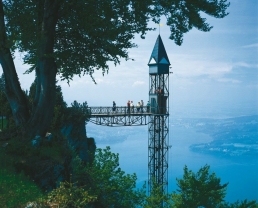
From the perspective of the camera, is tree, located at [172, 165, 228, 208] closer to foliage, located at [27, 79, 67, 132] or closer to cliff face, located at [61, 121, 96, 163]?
cliff face, located at [61, 121, 96, 163]

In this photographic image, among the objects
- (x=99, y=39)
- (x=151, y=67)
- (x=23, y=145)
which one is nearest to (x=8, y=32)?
(x=99, y=39)

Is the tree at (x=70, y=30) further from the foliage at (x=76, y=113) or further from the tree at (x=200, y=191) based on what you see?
the tree at (x=200, y=191)

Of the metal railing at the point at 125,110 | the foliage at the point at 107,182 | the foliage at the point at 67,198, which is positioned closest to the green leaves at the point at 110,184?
the foliage at the point at 107,182

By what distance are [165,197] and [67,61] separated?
9808mm

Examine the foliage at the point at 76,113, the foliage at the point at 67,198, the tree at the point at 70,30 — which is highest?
the tree at the point at 70,30

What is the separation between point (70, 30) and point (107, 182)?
8458mm

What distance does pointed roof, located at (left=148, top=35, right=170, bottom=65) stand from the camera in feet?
92.0

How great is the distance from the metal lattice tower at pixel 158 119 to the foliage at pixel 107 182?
9942 mm

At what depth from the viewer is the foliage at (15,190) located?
7.53 meters

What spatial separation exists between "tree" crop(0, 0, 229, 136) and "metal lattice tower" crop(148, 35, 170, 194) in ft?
43.4

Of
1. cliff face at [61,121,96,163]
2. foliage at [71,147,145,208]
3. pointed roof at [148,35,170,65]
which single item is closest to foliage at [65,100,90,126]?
cliff face at [61,121,96,163]

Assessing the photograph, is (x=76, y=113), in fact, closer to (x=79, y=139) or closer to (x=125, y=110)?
(x=79, y=139)

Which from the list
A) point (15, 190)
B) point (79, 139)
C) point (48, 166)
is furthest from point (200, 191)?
point (79, 139)

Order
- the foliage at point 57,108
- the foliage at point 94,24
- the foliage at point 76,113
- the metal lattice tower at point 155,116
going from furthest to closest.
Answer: the metal lattice tower at point 155,116, the foliage at point 76,113, the foliage at point 57,108, the foliage at point 94,24
